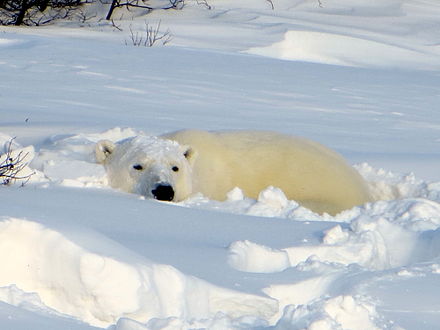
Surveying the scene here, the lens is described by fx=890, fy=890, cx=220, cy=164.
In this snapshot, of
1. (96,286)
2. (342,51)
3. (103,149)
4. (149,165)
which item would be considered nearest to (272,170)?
(149,165)

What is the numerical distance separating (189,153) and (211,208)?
67cm

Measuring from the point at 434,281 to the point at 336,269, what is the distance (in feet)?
0.99

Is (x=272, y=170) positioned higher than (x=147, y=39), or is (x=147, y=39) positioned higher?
(x=272, y=170)

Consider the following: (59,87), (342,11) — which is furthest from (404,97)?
(342,11)

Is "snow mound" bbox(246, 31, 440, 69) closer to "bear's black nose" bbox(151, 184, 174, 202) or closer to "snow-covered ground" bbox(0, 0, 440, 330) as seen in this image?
"snow-covered ground" bbox(0, 0, 440, 330)

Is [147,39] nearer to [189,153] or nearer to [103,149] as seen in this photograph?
[103,149]

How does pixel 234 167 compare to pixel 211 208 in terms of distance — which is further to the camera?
pixel 234 167

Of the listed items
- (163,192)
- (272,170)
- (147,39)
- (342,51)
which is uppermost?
(163,192)

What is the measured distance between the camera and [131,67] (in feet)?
30.7

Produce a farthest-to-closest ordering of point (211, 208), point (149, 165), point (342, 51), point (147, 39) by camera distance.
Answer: point (342, 51)
point (147, 39)
point (149, 165)
point (211, 208)

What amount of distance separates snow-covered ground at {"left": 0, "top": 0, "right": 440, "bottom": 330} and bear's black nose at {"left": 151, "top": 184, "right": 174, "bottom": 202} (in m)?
0.10

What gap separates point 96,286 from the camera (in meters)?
2.20

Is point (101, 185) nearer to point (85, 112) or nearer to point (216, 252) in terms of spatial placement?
point (216, 252)

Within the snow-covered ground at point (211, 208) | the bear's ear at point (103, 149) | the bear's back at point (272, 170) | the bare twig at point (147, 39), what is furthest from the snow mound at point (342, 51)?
the bear's ear at point (103, 149)
